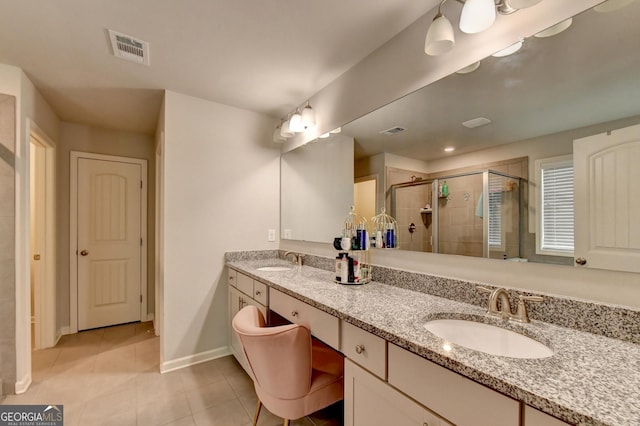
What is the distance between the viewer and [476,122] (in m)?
1.38

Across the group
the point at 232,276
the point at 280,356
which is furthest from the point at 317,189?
the point at 280,356

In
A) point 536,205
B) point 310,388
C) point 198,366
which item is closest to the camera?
point 536,205

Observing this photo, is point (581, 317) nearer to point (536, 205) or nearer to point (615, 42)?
point (536, 205)

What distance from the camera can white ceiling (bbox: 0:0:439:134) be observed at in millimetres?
1474

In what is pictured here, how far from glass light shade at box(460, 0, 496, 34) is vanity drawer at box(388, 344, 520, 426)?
1286mm

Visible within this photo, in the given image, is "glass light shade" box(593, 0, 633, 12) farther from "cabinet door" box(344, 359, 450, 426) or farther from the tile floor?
the tile floor

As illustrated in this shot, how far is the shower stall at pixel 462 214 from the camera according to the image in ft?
4.11

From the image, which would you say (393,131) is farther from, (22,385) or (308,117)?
(22,385)

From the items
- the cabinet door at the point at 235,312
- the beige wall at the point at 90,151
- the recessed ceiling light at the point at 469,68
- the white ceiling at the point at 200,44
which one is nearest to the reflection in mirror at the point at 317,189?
the white ceiling at the point at 200,44

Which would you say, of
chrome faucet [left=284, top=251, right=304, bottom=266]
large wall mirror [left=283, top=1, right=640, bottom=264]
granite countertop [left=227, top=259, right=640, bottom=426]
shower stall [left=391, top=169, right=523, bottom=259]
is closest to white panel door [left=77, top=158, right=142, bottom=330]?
chrome faucet [left=284, top=251, right=304, bottom=266]

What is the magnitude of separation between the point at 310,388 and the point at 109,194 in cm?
340

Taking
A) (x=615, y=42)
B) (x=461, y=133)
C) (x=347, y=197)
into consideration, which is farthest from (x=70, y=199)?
(x=615, y=42)

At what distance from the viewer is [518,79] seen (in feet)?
3.92

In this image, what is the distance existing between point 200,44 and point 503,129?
1783 mm
